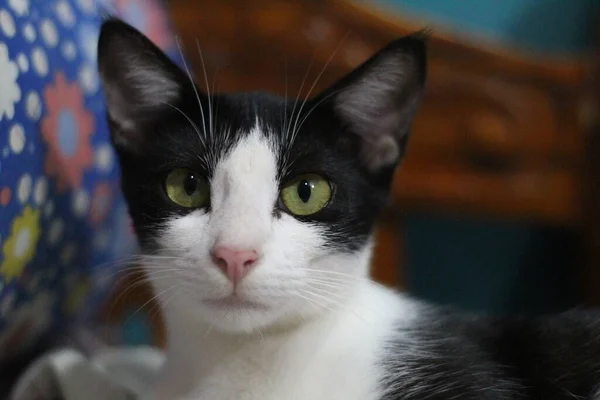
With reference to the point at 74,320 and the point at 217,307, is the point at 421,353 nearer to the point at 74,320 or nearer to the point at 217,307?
the point at 217,307

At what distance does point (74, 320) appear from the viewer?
1094 millimetres

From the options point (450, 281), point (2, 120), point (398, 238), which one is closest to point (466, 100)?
point (398, 238)

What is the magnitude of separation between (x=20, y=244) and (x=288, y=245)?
0.38 meters

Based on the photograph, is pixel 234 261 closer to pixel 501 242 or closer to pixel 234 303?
pixel 234 303

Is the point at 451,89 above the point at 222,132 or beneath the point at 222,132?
above

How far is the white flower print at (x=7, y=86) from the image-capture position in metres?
0.78

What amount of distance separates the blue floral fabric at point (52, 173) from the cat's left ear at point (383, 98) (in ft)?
1.27

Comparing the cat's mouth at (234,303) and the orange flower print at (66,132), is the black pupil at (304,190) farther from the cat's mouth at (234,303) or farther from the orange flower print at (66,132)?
the orange flower print at (66,132)

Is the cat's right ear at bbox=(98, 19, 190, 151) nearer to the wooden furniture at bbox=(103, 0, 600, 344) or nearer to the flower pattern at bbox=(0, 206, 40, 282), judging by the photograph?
the flower pattern at bbox=(0, 206, 40, 282)

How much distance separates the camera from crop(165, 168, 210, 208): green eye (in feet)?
2.56

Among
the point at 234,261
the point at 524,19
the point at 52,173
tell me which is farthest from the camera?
the point at 524,19

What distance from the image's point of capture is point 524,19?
183cm

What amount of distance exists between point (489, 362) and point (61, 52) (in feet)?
2.45

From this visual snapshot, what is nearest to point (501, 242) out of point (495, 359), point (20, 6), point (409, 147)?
point (409, 147)
